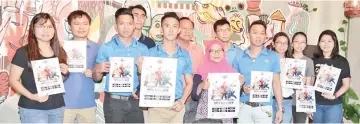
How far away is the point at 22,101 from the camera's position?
11.4ft

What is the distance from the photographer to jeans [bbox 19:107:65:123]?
3.44 m

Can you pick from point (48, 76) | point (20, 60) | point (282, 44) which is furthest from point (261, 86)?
point (20, 60)

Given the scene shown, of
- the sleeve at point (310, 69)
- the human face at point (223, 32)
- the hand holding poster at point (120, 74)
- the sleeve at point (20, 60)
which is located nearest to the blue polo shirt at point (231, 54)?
the human face at point (223, 32)

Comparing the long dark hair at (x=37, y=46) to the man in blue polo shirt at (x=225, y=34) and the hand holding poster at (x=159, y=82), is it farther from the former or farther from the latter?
the man in blue polo shirt at (x=225, y=34)

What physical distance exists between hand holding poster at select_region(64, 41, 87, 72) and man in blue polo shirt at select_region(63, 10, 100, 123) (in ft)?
0.15

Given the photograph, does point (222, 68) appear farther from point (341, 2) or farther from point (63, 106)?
point (341, 2)

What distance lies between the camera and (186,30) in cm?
413

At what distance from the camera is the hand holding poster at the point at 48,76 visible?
11.5 ft

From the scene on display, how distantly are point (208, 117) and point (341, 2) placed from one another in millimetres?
2296

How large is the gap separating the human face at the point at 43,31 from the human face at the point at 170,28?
97cm

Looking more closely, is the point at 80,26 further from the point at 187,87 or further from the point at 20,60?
the point at 187,87

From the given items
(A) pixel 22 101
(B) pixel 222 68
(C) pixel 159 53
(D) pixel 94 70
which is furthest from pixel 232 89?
(A) pixel 22 101

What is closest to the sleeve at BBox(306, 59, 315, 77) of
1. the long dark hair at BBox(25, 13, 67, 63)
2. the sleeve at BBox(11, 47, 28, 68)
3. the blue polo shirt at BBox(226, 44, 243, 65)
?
the blue polo shirt at BBox(226, 44, 243, 65)

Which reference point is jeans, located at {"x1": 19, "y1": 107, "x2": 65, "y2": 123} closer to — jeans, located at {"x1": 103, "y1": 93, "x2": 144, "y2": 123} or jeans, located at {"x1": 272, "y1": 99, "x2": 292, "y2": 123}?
jeans, located at {"x1": 103, "y1": 93, "x2": 144, "y2": 123}
